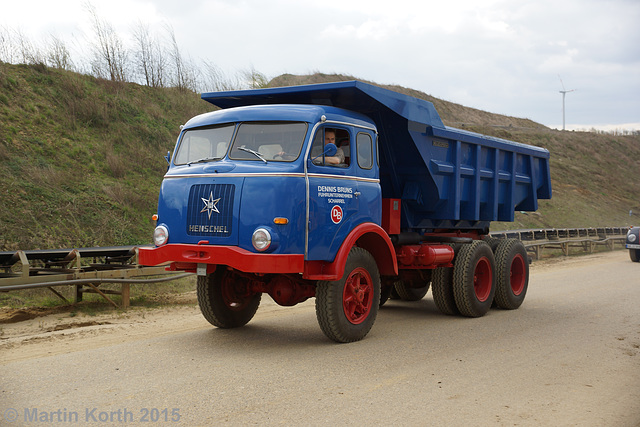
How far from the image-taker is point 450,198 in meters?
9.27

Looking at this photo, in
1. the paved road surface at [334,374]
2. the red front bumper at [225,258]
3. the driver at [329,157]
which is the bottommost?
the paved road surface at [334,374]

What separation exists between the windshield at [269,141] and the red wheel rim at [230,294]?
6.23ft

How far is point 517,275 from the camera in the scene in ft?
36.0

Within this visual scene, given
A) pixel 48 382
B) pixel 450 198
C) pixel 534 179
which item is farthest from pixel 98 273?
pixel 534 179

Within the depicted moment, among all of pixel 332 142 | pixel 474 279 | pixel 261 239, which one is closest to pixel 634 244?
pixel 474 279

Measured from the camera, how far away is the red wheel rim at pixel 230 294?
8.06m

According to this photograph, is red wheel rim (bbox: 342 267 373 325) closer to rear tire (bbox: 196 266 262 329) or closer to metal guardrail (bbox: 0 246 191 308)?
rear tire (bbox: 196 266 262 329)

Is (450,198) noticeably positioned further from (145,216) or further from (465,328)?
(145,216)

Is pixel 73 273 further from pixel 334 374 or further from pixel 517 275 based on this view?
pixel 517 275

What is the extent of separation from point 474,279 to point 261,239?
15.6ft

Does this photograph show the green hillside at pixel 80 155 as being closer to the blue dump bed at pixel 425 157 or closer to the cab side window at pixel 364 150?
the blue dump bed at pixel 425 157

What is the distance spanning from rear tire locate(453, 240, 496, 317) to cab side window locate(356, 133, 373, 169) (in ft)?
8.88

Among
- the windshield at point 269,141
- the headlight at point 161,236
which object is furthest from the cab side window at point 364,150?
the headlight at point 161,236

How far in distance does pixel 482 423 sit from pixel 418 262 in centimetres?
458
